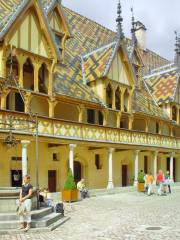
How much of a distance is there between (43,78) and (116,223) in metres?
12.7

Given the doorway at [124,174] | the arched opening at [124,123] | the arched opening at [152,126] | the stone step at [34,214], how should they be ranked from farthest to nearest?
the arched opening at [152,126] → the doorway at [124,174] → the arched opening at [124,123] → the stone step at [34,214]

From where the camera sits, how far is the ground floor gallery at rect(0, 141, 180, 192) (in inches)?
891

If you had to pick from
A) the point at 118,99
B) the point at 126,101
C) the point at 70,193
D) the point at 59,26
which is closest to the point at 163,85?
the point at 126,101

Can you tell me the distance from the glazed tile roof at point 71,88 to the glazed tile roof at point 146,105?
5.20 metres

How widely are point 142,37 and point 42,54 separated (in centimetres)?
2813

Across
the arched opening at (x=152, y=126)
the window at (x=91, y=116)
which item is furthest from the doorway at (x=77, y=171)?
the arched opening at (x=152, y=126)

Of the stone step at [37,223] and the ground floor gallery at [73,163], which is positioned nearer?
the stone step at [37,223]

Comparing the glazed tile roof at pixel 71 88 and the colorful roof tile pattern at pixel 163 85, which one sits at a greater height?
the colorful roof tile pattern at pixel 163 85

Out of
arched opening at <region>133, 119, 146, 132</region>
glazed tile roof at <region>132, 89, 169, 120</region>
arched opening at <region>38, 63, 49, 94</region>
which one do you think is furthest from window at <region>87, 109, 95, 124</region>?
arched opening at <region>133, 119, 146, 132</region>

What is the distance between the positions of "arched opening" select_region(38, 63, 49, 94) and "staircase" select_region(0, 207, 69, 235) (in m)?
11.4

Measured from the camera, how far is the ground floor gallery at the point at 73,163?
22641 mm

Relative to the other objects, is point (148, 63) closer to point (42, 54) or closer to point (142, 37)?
point (142, 37)

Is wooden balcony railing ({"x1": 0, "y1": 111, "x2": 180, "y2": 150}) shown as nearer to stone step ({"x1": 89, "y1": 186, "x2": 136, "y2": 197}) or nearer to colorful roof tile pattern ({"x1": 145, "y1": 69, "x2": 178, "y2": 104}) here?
stone step ({"x1": 89, "y1": 186, "x2": 136, "y2": 197})

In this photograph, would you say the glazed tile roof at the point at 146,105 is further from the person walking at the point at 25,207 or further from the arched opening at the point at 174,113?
the person walking at the point at 25,207
